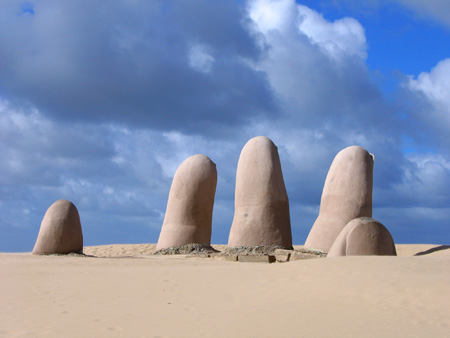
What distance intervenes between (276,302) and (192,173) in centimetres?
918

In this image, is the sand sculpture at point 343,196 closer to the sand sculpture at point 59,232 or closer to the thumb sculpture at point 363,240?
the thumb sculpture at point 363,240

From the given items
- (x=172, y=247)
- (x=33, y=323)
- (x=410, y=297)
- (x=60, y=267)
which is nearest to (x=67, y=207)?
(x=172, y=247)

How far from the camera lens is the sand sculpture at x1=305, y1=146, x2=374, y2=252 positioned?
46.6ft

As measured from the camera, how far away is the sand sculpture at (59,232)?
15.3m

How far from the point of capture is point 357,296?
23.9 feet

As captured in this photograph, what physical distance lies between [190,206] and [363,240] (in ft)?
20.9

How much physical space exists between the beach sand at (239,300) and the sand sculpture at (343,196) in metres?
4.40

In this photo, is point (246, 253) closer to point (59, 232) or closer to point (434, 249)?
point (59, 232)

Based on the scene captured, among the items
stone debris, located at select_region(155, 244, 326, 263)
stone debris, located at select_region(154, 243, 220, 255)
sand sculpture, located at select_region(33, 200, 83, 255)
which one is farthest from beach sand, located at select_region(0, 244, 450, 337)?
stone debris, located at select_region(154, 243, 220, 255)

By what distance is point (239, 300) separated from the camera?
7309 mm

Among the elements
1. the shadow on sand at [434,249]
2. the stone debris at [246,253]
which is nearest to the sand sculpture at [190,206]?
the stone debris at [246,253]

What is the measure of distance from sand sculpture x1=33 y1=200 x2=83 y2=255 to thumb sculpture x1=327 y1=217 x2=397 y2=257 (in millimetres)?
8165

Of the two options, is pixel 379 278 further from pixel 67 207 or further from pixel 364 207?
pixel 67 207

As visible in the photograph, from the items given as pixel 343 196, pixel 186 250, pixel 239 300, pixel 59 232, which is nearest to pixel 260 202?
pixel 343 196
